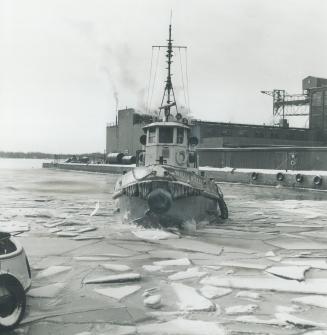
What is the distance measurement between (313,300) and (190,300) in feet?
5.33

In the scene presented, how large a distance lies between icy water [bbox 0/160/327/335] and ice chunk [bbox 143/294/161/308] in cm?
1

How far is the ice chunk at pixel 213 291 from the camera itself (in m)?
6.05

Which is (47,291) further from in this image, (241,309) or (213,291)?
(241,309)

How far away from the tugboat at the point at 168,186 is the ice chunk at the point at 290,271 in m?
4.54

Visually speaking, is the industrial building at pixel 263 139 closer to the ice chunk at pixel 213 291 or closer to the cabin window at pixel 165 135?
the cabin window at pixel 165 135

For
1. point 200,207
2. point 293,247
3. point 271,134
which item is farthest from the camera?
point 271,134

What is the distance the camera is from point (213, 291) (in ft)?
20.4

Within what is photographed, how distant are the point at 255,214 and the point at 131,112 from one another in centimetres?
4694

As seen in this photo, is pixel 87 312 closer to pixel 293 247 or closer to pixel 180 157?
pixel 293 247

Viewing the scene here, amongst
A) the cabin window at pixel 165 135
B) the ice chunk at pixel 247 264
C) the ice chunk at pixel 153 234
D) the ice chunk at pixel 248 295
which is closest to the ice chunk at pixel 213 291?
the ice chunk at pixel 248 295

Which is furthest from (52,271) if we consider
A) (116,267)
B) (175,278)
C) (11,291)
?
(11,291)

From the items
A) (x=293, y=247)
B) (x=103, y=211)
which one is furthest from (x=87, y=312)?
(x=103, y=211)

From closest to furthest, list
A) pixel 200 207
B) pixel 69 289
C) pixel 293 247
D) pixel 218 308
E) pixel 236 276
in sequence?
pixel 218 308
pixel 69 289
pixel 236 276
pixel 293 247
pixel 200 207

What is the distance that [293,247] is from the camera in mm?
9523
